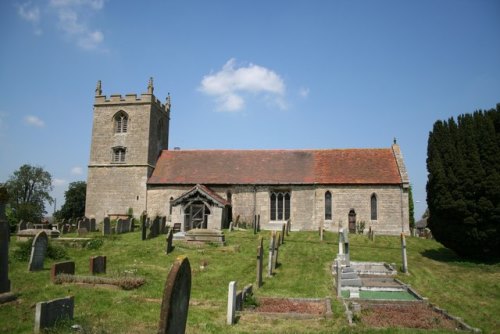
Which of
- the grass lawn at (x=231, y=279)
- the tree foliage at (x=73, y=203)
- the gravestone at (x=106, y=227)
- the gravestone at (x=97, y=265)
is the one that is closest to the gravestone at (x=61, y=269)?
the grass lawn at (x=231, y=279)

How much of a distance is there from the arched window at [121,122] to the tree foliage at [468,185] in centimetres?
2527

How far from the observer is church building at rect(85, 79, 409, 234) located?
31766 millimetres

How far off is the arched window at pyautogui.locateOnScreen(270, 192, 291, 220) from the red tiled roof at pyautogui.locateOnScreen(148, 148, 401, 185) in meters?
1.13

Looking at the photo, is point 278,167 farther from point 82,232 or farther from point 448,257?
point 82,232

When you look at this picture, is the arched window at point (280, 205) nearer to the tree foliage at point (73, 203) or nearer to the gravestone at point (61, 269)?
the gravestone at point (61, 269)

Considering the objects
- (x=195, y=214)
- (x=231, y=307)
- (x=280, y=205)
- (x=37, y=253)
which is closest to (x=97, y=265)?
(x=37, y=253)

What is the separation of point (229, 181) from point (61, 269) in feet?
69.5

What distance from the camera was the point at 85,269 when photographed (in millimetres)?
15797

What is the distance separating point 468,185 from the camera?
20375 millimetres

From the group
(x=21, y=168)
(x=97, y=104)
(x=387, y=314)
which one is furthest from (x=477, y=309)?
(x=21, y=168)

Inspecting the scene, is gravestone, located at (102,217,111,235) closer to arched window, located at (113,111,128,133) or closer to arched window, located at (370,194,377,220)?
arched window, located at (113,111,128,133)

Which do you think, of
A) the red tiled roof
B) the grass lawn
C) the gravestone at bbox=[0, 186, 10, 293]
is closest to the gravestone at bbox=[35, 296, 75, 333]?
the grass lawn

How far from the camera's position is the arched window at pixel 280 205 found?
33344 millimetres

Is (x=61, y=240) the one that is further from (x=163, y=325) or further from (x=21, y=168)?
(x=21, y=168)
